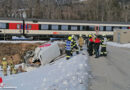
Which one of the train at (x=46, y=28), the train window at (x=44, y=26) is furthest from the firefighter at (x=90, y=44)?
the train window at (x=44, y=26)

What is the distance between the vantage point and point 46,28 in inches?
1169

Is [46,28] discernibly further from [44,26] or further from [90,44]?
[90,44]

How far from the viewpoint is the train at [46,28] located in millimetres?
28203

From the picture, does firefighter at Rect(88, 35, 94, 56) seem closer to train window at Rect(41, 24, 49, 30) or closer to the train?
the train

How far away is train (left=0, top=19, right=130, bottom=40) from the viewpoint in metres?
28.2

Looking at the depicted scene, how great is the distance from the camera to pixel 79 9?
72062mm

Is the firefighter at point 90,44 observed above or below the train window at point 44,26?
below

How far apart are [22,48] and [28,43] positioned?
111 centimetres

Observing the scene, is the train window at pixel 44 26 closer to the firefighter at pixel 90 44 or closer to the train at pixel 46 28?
the train at pixel 46 28

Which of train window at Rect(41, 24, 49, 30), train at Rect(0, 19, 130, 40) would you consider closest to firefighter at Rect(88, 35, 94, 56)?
train at Rect(0, 19, 130, 40)

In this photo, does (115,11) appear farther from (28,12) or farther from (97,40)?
(97,40)

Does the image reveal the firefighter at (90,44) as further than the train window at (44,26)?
No

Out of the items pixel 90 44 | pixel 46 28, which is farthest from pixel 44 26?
pixel 90 44

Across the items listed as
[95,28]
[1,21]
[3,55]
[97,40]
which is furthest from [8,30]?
[97,40]
